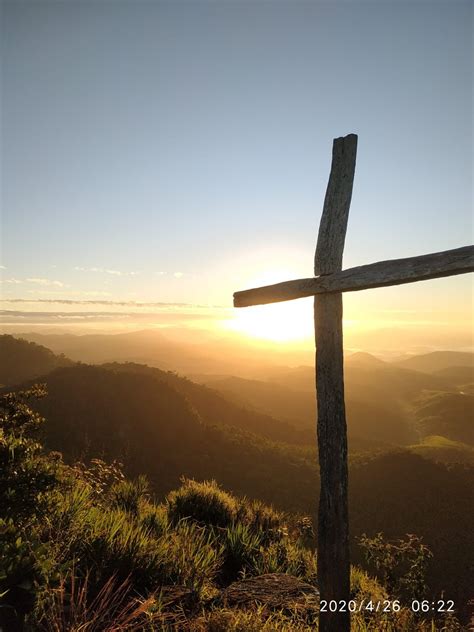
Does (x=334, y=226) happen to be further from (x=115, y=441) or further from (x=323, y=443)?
(x=115, y=441)

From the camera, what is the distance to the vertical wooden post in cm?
371

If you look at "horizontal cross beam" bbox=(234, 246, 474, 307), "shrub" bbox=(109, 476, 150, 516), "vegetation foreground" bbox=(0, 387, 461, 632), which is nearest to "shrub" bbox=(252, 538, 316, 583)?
"vegetation foreground" bbox=(0, 387, 461, 632)

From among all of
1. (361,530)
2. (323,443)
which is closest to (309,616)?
(323,443)

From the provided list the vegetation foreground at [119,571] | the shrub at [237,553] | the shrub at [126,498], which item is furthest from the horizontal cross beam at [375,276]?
the shrub at [126,498]

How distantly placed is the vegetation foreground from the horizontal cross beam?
3.11 m

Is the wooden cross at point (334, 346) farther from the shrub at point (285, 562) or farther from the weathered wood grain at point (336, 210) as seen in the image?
the shrub at point (285, 562)

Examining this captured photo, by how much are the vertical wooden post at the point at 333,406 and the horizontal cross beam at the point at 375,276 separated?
0.18 m

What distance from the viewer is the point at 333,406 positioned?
12.5 ft

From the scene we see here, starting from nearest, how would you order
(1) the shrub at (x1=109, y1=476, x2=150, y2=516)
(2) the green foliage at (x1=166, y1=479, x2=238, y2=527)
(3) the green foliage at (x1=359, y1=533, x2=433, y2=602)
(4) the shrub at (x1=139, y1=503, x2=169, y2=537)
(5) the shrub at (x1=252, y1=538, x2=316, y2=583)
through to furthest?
(3) the green foliage at (x1=359, y1=533, x2=433, y2=602), (5) the shrub at (x1=252, y1=538, x2=316, y2=583), (4) the shrub at (x1=139, y1=503, x2=169, y2=537), (1) the shrub at (x1=109, y1=476, x2=150, y2=516), (2) the green foliage at (x1=166, y1=479, x2=238, y2=527)

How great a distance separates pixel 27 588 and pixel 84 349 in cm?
17174

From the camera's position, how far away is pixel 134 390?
28172 mm

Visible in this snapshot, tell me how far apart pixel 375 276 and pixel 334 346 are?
0.83 m

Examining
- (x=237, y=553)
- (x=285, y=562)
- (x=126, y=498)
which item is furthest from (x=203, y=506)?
(x=285, y=562)

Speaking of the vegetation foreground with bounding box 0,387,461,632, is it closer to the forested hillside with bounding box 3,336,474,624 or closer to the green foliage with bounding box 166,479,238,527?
the green foliage with bounding box 166,479,238,527
